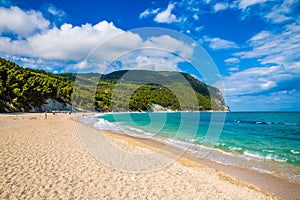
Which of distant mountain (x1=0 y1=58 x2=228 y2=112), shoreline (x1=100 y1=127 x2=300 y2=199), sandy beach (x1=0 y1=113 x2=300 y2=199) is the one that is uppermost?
distant mountain (x1=0 y1=58 x2=228 y2=112)

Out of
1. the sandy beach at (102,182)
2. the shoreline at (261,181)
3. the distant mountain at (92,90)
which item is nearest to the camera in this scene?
the sandy beach at (102,182)

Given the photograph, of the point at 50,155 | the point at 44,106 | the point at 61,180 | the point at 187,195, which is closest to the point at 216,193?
the point at 187,195

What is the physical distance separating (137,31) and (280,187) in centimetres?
842

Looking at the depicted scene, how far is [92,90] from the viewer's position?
61.8 meters

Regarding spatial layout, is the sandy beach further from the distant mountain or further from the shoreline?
the distant mountain

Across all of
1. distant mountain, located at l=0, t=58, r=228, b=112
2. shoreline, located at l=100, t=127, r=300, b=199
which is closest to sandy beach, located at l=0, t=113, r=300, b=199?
shoreline, located at l=100, t=127, r=300, b=199

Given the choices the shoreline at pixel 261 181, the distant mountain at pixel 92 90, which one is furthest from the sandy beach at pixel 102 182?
the distant mountain at pixel 92 90

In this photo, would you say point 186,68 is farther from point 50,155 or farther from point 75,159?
point 50,155

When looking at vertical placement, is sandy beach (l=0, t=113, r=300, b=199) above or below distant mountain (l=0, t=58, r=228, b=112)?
below

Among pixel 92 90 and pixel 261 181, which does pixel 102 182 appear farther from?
pixel 92 90

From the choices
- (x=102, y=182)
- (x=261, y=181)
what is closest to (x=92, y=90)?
(x=102, y=182)

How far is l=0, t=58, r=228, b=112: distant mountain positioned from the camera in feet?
66.8

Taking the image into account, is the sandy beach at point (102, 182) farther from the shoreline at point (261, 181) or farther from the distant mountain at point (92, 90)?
the distant mountain at point (92, 90)

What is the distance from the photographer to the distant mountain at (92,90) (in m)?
20.4
